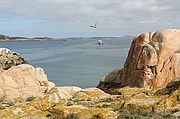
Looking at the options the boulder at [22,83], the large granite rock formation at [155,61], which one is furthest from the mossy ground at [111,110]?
the boulder at [22,83]

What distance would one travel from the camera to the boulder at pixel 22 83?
34719mm

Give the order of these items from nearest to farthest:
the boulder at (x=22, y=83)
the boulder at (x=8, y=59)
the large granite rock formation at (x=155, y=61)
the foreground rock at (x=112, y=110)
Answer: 1. the foreground rock at (x=112, y=110)
2. the large granite rock formation at (x=155, y=61)
3. the boulder at (x=22, y=83)
4. the boulder at (x=8, y=59)

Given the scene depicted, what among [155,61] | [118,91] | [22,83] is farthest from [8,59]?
[118,91]

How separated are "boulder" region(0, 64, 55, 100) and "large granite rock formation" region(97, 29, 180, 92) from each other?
9424 millimetres

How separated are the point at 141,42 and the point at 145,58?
6.41 ft

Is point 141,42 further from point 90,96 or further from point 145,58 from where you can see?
point 90,96

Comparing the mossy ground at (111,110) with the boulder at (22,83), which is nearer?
the mossy ground at (111,110)

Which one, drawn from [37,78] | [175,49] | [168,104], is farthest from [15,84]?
[168,104]

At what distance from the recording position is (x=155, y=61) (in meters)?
30.6

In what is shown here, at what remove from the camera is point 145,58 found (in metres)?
30.7

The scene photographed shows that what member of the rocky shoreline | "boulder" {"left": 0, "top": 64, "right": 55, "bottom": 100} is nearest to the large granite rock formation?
the rocky shoreline

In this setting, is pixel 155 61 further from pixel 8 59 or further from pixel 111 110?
pixel 8 59

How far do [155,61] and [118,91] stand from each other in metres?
8.25

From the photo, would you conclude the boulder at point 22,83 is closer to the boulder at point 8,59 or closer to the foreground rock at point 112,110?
the boulder at point 8,59
